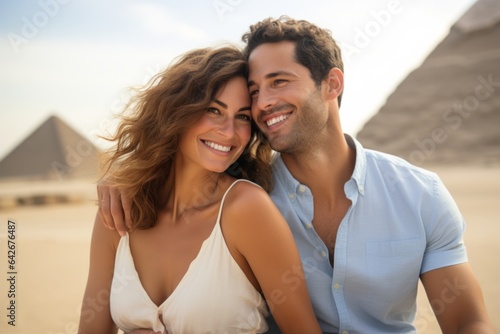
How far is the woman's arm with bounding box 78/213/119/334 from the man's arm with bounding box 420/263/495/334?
1528mm

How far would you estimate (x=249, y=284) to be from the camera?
2406 mm

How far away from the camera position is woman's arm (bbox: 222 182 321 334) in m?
2.32

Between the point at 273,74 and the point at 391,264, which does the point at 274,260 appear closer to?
the point at 391,264

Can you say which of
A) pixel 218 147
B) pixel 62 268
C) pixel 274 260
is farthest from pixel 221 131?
pixel 62 268

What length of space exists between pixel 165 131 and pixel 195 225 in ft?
1.54

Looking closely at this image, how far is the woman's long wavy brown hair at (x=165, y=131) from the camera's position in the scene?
2510 mm

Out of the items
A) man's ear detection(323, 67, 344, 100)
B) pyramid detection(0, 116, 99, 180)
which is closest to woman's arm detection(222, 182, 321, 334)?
man's ear detection(323, 67, 344, 100)

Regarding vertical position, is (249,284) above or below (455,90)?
above

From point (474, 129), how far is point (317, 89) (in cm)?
6109

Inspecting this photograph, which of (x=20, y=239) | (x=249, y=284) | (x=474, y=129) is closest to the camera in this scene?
(x=249, y=284)

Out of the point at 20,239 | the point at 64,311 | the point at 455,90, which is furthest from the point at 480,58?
the point at 64,311

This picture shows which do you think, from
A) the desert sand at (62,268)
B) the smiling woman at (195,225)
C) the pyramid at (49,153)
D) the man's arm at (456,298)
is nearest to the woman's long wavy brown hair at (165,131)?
the smiling woman at (195,225)

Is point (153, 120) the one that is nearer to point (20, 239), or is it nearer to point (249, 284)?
point (249, 284)

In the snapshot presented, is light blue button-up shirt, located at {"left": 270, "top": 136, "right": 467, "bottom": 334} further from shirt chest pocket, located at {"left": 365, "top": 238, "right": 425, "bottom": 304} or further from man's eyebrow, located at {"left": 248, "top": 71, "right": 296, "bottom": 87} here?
man's eyebrow, located at {"left": 248, "top": 71, "right": 296, "bottom": 87}
